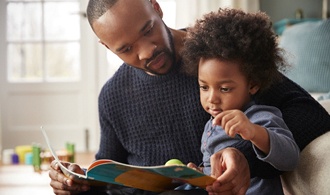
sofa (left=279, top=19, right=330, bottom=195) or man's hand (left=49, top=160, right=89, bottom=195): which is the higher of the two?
sofa (left=279, top=19, right=330, bottom=195)

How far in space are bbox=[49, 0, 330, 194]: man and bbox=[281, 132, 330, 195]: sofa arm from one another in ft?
0.18

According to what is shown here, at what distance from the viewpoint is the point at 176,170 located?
1023mm

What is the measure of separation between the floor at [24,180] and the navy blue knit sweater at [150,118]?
68.6 inches

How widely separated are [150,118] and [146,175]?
1.40 ft

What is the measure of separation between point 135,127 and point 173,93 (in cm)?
14

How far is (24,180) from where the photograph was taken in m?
3.71

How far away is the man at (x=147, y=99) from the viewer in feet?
4.47

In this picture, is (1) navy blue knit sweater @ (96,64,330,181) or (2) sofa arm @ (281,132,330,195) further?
(1) navy blue knit sweater @ (96,64,330,181)

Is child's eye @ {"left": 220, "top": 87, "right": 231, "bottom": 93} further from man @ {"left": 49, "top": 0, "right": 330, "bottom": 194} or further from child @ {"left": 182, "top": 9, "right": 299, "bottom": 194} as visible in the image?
man @ {"left": 49, "top": 0, "right": 330, "bottom": 194}

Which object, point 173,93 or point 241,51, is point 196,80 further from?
point 241,51

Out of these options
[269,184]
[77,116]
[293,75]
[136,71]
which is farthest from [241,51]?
[77,116]

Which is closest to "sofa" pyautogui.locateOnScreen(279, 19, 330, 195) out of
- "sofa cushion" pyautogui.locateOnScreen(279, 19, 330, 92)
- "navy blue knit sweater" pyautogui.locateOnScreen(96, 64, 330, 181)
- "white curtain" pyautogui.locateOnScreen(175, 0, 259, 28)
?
"sofa cushion" pyautogui.locateOnScreen(279, 19, 330, 92)

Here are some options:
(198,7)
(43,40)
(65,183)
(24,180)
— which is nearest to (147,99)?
(65,183)

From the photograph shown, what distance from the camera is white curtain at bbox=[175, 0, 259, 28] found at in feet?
14.4
